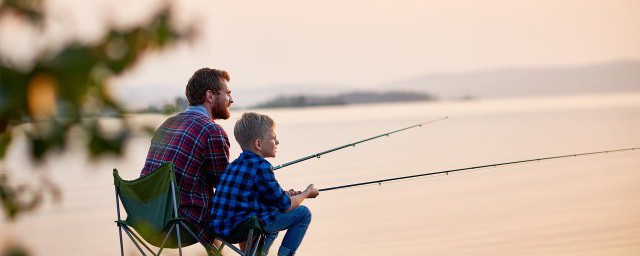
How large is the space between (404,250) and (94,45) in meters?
5.15

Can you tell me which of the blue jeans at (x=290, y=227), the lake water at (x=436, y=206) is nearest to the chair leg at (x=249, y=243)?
the blue jeans at (x=290, y=227)

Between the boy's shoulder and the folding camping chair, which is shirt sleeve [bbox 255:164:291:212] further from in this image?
the folding camping chair

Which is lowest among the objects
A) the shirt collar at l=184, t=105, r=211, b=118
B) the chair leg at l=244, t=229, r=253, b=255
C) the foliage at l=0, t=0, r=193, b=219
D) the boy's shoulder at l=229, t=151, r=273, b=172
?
the foliage at l=0, t=0, r=193, b=219

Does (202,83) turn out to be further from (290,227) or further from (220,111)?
(290,227)

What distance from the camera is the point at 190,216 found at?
3781 millimetres

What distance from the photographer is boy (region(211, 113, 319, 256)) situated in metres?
3.67

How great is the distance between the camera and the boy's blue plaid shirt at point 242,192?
367cm

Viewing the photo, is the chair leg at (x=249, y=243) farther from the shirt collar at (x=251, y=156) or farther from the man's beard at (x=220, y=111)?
the man's beard at (x=220, y=111)

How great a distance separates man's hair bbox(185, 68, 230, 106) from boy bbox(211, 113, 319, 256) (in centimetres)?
23

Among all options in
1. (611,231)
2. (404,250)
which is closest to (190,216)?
(404,250)

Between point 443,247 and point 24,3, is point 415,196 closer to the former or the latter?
point 443,247

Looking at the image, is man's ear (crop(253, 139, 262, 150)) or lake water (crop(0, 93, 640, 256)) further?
lake water (crop(0, 93, 640, 256))

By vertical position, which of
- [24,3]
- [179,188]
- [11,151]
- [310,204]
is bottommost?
[11,151]

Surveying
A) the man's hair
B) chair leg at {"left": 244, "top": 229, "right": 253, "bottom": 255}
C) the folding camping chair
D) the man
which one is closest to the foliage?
the folding camping chair
